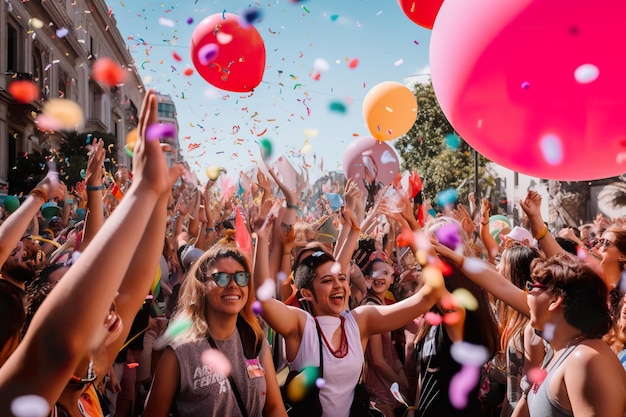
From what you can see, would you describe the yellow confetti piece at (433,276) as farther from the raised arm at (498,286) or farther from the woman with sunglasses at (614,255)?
the woman with sunglasses at (614,255)

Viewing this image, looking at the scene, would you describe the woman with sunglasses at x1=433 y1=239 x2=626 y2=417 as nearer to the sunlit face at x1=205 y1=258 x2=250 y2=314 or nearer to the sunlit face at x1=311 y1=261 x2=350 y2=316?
the sunlit face at x1=311 y1=261 x2=350 y2=316

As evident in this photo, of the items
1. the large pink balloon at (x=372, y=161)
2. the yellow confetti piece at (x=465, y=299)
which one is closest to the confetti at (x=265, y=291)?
the yellow confetti piece at (x=465, y=299)

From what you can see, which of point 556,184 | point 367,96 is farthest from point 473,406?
point 556,184

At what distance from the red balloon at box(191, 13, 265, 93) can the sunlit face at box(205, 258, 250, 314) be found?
244cm

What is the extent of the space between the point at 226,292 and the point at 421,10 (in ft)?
8.05

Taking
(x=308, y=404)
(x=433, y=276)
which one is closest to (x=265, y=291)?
(x=308, y=404)

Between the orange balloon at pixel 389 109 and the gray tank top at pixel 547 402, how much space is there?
13.1ft

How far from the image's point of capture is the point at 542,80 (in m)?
2.30

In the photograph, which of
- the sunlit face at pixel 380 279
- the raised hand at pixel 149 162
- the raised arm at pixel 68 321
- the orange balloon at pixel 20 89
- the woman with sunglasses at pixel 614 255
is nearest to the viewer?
the raised arm at pixel 68 321

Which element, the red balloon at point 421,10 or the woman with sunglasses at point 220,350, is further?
the red balloon at point 421,10

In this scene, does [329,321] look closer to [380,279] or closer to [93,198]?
[93,198]

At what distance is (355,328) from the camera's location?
2.66 metres

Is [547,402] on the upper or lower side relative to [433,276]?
lower

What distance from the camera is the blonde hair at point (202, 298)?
238cm
